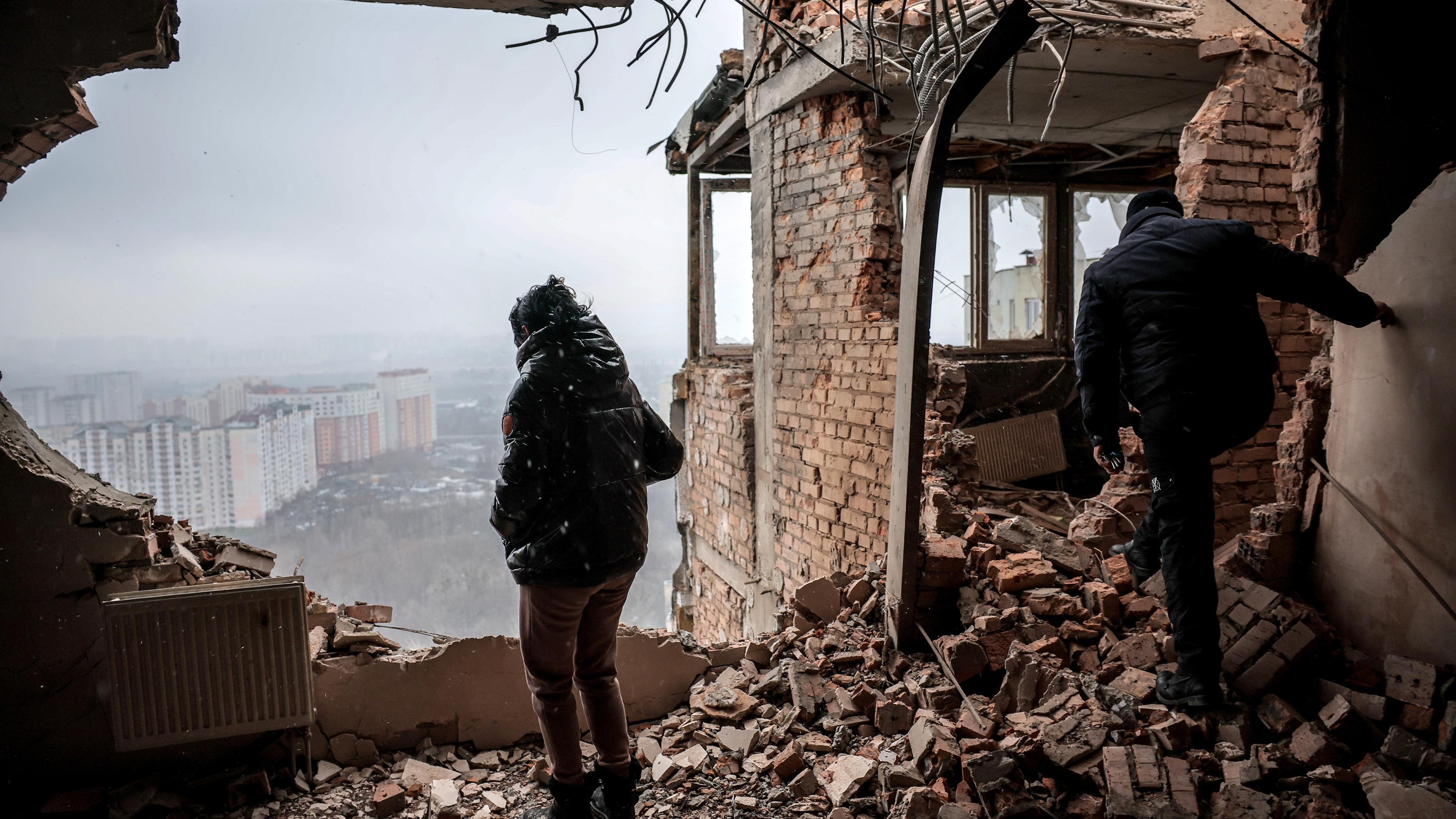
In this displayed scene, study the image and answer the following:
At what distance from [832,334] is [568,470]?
3321 millimetres

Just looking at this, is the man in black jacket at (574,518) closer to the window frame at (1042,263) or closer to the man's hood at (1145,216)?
the man's hood at (1145,216)

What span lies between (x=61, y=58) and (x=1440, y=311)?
4646 millimetres

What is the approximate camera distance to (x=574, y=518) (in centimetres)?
209

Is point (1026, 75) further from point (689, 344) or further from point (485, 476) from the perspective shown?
point (485, 476)

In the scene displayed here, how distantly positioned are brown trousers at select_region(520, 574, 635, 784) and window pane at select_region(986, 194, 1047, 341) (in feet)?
21.9

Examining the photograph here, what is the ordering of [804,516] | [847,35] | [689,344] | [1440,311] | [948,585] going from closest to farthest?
[1440,311] → [948,585] → [847,35] → [804,516] → [689,344]

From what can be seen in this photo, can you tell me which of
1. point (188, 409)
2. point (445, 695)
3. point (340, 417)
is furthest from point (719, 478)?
point (340, 417)

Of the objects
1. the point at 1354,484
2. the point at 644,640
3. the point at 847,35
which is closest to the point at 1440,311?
the point at 1354,484

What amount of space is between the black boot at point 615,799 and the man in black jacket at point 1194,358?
1838 mm

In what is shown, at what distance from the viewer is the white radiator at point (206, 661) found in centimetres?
255

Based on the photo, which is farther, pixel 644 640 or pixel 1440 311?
pixel 644 640

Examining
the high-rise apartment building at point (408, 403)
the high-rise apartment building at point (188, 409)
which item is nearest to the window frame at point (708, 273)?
the high-rise apartment building at point (408, 403)

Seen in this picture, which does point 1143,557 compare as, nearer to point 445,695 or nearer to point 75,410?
point 445,695

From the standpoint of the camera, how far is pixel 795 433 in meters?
5.51
